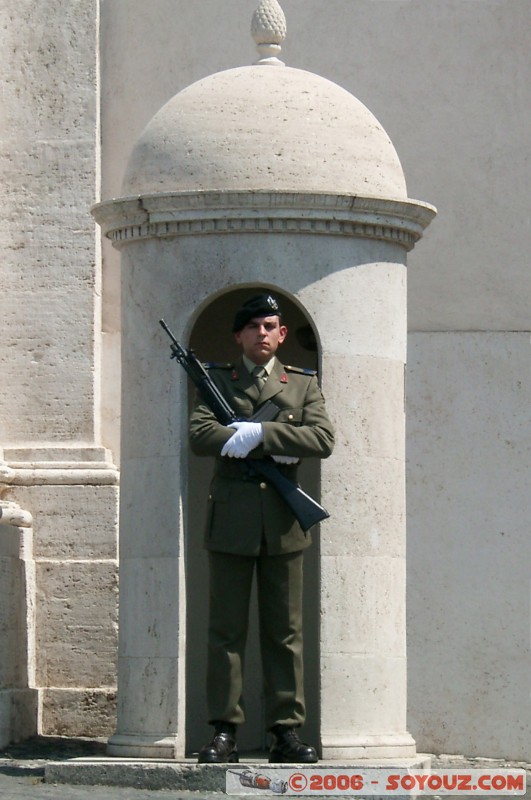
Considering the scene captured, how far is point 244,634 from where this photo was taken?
30.0ft

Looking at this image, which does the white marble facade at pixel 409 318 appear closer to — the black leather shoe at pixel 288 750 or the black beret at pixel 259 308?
the black leather shoe at pixel 288 750

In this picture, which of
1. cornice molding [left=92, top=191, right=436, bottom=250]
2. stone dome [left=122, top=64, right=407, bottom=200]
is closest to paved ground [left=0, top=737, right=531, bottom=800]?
cornice molding [left=92, top=191, right=436, bottom=250]

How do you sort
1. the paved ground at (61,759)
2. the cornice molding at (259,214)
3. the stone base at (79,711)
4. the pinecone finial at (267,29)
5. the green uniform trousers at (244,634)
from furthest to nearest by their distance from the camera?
the stone base at (79,711)
the pinecone finial at (267,29)
the cornice molding at (259,214)
the green uniform trousers at (244,634)
the paved ground at (61,759)

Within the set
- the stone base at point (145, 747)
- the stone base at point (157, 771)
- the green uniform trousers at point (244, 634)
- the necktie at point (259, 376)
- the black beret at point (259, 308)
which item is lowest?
the stone base at point (157, 771)

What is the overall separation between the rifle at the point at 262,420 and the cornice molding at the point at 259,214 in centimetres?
56

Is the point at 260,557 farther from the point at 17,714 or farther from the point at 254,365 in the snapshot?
the point at 17,714

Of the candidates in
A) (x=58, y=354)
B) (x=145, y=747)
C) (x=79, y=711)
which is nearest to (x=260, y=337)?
(x=145, y=747)

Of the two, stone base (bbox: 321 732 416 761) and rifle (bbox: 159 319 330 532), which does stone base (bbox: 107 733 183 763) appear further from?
rifle (bbox: 159 319 330 532)

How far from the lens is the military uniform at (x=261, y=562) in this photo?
9.05 meters

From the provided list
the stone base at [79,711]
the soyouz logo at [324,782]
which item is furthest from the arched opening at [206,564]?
the soyouz logo at [324,782]

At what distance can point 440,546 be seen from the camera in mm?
11414

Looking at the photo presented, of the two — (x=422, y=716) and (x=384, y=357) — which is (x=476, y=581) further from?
(x=384, y=357)

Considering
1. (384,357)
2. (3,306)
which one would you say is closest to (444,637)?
(384,357)

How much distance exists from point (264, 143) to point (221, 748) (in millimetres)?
2776
